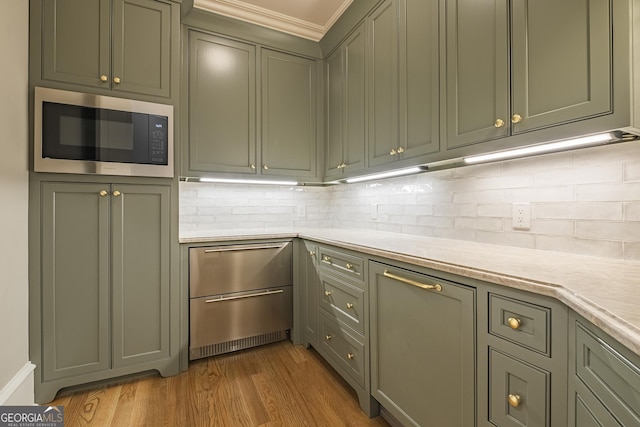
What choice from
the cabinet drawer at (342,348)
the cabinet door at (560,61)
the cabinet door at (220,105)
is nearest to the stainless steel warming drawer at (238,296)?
the cabinet drawer at (342,348)

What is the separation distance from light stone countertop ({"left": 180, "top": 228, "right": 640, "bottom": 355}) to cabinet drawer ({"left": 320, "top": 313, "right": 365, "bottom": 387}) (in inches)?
21.7

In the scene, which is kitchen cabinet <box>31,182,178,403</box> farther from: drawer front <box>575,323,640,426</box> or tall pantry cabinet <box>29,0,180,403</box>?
drawer front <box>575,323,640,426</box>

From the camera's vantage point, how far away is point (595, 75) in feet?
3.06

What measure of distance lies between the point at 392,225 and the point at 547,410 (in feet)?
4.92

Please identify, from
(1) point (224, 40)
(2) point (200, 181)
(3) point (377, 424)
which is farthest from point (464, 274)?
(1) point (224, 40)

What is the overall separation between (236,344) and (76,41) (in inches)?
86.8

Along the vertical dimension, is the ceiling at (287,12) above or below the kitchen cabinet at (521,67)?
above

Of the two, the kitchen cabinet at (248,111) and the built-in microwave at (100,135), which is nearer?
the built-in microwave at (100,135)

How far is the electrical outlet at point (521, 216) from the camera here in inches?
54.6

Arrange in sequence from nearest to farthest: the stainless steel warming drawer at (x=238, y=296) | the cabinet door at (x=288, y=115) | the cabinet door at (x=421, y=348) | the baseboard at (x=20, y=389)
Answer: the cabinet door at (x=421, y=348), the baseboard at (x=20, y=389), the stainless steel warming drawer at (x=238, y=296), the cabinet door at (x=288, y=115)

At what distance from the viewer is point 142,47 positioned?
6.04 feet

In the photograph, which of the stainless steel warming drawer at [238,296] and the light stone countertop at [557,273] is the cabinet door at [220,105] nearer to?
the stainless steel warming drawer at [238,296]

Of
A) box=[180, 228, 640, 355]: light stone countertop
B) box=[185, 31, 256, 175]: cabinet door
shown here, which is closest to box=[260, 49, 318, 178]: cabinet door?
box=[185, 31, 256, 175]: cabinet door

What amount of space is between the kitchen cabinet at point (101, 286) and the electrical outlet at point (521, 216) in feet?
6.57
